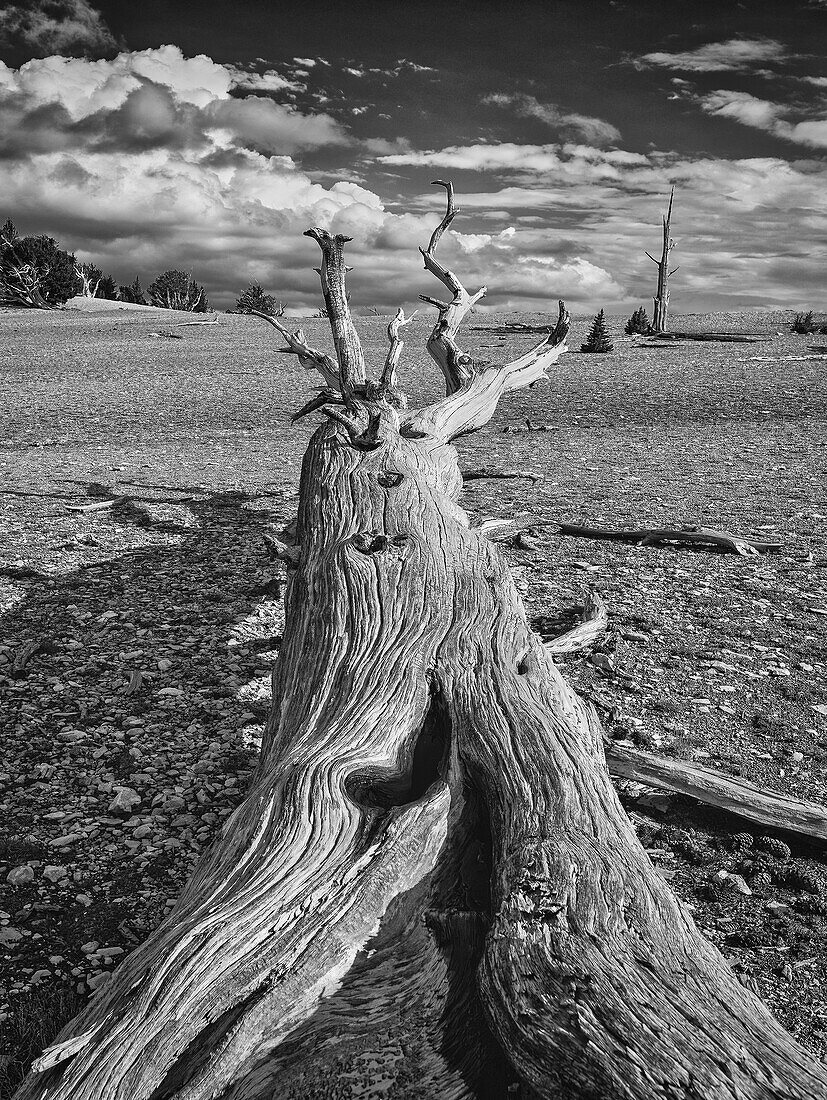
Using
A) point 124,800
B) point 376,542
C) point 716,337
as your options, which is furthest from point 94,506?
point 716,337

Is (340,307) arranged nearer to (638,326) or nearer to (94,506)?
(94,506)

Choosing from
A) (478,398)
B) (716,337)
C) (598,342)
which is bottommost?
(478,398)

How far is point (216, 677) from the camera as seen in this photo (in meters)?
5.45

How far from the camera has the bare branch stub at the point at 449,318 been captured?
10.1m

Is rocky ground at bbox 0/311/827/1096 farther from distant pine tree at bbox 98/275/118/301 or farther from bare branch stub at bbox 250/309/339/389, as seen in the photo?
distant pine tree at bbox 98/275/118/301

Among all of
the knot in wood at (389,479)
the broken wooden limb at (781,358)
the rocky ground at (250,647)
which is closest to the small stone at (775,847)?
the rocky ground at (250,647)

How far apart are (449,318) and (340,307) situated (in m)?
Result: 1.79

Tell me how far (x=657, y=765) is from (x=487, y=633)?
0.97 metres

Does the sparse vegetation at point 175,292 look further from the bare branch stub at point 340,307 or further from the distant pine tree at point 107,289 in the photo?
the bare branch stub at point 340,307

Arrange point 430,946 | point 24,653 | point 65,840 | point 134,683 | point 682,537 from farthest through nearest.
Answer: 1. point 682,537
2. point 24,653
3. point 134,683
4. point 65,840
5. point 430,946

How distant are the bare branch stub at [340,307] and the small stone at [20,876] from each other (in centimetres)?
596

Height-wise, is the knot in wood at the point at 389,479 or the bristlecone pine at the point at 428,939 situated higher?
the knot in wood at the point at 389,479

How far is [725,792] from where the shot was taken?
3.59 metres

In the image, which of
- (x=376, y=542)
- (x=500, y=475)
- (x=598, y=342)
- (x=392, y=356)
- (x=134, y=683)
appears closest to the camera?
(x=376, y=542)
